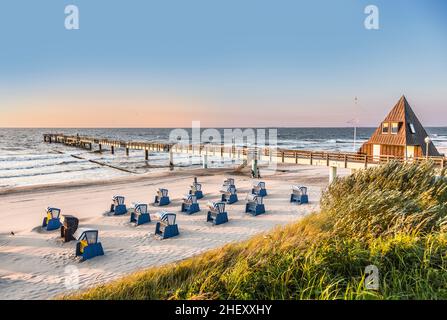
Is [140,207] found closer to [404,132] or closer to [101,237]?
[101,237]

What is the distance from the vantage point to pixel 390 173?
31.0 ft

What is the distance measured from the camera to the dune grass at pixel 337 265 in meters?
4.27

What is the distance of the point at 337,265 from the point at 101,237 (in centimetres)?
1012

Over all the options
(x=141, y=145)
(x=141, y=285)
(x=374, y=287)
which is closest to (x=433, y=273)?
(x=374, y=287)

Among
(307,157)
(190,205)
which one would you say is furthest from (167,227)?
(307,157)

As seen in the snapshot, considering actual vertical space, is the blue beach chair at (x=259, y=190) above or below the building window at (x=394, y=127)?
below

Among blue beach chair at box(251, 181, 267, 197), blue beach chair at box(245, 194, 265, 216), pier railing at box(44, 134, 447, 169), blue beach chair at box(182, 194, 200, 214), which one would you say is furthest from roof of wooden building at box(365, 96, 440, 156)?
blue beach chair at box(182, 194, 200, 214)

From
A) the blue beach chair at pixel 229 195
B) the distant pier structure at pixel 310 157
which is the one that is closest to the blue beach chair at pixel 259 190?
the blue beach chair at pixel 229 195

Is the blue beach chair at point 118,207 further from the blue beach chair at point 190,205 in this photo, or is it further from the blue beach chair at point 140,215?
the blue beach chair at point 190,205

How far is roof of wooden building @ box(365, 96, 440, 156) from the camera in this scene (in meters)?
24.3

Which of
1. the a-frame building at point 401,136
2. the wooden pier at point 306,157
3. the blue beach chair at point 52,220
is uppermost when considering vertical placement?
the a-frame building at point 401,136

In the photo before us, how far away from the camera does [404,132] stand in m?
24.4

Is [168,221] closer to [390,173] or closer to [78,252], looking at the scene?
[78,252]

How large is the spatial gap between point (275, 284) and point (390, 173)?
273 inches
